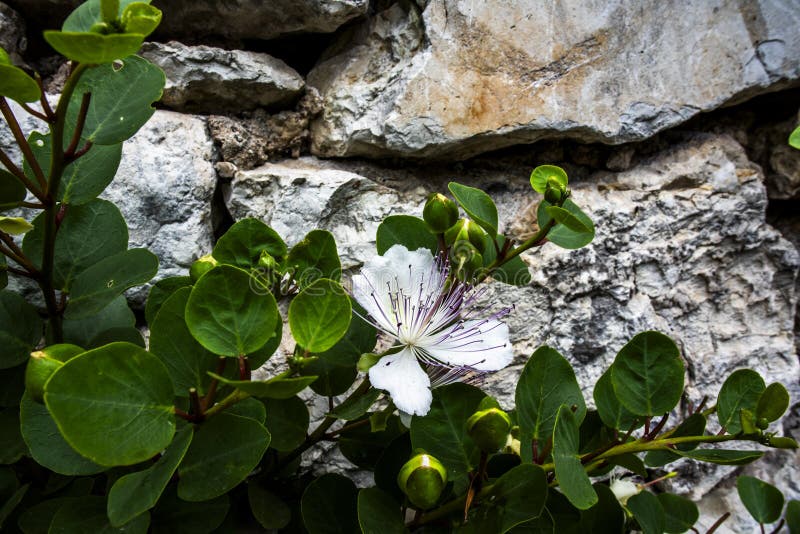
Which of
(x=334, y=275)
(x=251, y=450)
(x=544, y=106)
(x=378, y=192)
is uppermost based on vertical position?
(x=544, y=106)

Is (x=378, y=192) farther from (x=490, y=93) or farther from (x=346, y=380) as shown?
(x=346, y=380)

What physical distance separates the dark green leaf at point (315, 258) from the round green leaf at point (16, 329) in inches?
14.3

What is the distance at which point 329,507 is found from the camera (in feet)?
2.85

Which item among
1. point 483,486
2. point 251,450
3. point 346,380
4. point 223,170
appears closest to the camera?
point 251,450

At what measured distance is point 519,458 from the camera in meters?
0.90

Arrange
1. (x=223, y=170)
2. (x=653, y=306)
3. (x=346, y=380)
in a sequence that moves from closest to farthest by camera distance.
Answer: (x=346, y=380) → (x=223, y=170) → (x=653, y=306)

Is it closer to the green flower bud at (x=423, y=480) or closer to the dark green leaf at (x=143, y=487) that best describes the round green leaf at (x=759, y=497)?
the green flower bud at (x=423, y=480)

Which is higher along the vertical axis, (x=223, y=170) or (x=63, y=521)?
(x=223, y=170)

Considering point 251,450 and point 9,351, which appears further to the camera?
point 9,351

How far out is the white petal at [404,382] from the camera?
78cm

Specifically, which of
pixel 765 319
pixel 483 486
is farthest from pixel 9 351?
pixel 765 319

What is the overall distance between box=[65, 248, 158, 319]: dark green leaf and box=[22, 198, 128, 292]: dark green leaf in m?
0.03

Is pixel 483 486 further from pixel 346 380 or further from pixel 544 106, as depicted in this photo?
pixel 544 106

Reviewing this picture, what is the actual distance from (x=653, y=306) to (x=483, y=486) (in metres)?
0.66
